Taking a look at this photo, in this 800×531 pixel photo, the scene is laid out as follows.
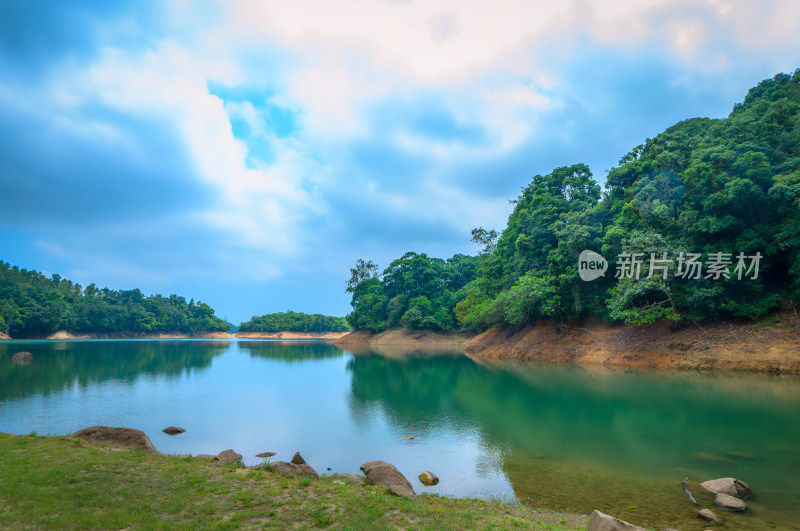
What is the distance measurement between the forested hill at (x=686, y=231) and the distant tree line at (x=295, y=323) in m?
102

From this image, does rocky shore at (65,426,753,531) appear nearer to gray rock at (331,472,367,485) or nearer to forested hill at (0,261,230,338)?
gray rock at (331,472,367,485)

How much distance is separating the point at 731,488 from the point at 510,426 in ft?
24.4

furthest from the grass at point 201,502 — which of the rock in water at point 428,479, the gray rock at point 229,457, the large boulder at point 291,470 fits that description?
the rock in water at point 428,479

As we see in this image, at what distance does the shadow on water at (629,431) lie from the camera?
27.4ft

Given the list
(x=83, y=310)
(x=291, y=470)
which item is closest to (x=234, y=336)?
(x=83, y=310)

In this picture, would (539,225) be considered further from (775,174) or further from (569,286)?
(775,174)

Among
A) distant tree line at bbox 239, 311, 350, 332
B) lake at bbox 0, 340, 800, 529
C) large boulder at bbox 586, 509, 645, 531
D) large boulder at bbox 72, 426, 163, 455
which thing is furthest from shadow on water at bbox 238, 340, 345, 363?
distant tree line at bbox 239, 311, 350, 332

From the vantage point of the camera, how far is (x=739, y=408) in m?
16.5

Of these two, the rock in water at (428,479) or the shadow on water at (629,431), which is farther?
the rock in water at (428,479)

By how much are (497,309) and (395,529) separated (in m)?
41.4

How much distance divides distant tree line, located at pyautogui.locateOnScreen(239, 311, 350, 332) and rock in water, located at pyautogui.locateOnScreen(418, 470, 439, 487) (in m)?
133

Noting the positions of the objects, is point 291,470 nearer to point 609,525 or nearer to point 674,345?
point 609,525

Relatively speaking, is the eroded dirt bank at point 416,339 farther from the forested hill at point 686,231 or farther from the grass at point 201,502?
the grass at point 201,502

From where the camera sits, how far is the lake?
29.5 ft
